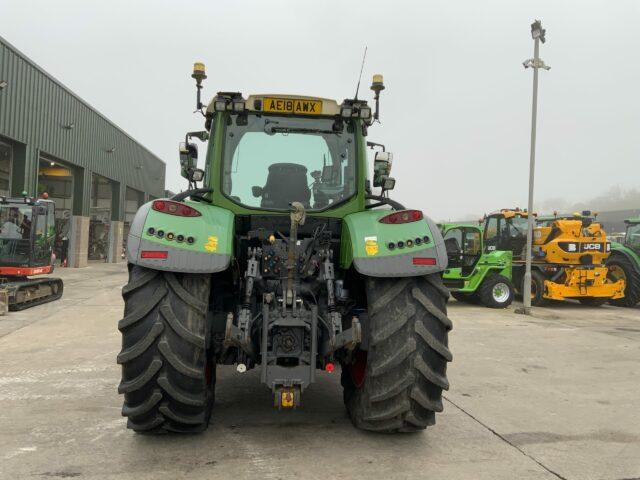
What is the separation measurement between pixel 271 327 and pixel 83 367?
12.6 feet

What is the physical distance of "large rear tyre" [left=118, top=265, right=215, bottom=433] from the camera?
11.4 ft

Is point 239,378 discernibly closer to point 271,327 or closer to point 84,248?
point 271,327

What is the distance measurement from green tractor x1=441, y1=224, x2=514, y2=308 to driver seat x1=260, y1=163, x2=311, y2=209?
993 cm

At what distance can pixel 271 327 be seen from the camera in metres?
3.64

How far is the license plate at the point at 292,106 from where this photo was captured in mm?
4504

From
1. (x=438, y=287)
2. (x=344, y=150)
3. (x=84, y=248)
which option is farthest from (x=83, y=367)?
(x=84, y=248)

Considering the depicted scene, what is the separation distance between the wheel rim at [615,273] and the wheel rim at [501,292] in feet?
14.6

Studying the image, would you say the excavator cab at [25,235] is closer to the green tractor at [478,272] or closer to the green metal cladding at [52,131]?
the green metal cladding at [52,131]

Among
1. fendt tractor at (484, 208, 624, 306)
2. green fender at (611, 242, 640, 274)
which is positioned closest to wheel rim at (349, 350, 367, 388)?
fendt tractor at (484, 208, 624, 306)

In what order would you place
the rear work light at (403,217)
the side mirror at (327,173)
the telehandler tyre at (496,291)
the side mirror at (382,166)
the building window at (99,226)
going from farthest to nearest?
the building window at (99,226) → the telehandler tyre at (496,291) → the side mirror at (382,166) → the side mirror at (327,173) → the rear work light at (403,217)

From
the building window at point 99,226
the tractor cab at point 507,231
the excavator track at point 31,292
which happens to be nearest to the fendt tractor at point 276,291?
the excavator track at point 31,292

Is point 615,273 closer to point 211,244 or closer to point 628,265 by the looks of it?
point 628,265

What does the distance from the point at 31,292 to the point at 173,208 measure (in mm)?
10186

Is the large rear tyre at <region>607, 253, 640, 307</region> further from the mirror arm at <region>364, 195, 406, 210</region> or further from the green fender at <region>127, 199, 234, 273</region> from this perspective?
the green fender at <region>127, 199, 234, 273</region>
